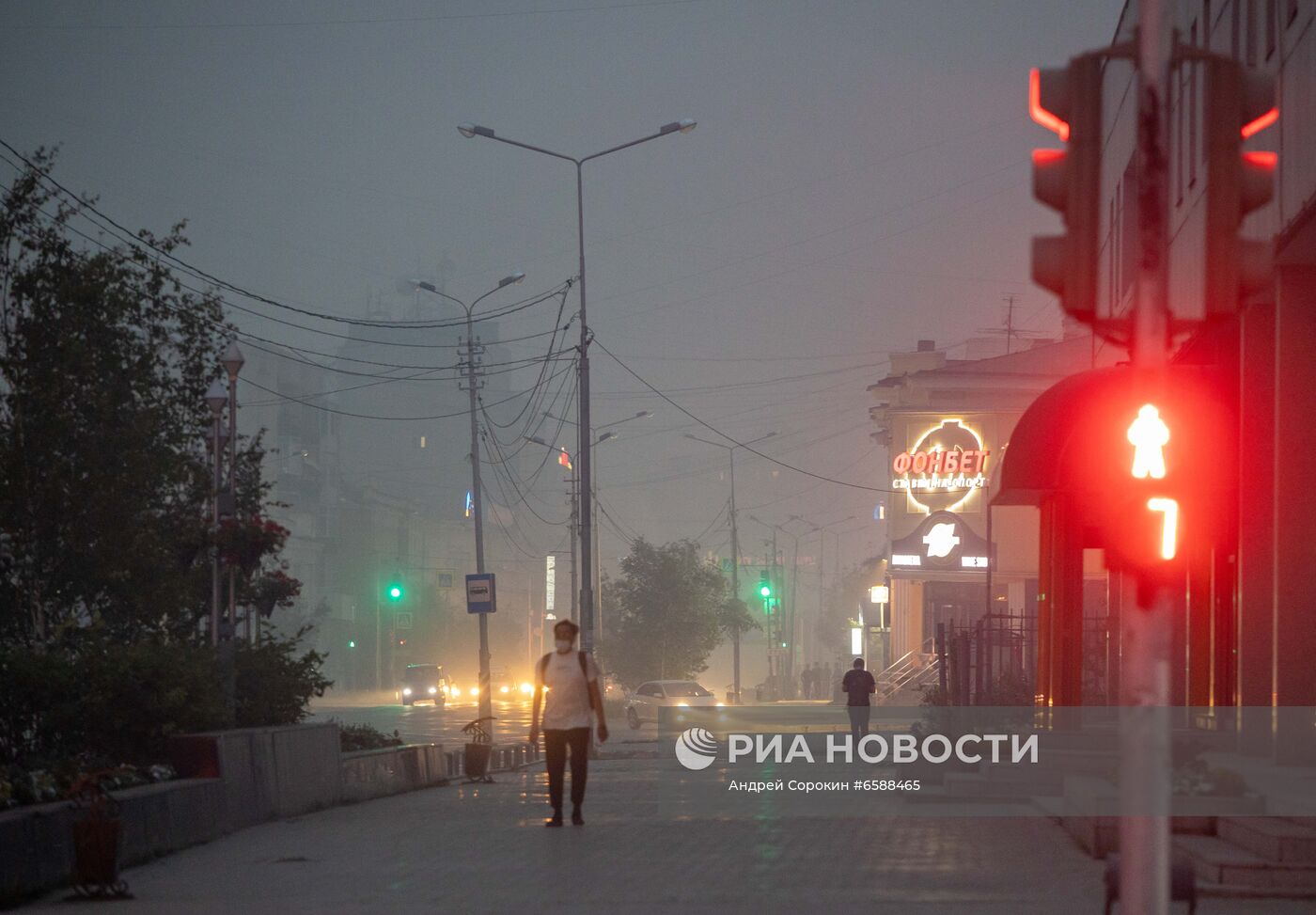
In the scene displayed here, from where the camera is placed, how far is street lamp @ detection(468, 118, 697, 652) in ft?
106

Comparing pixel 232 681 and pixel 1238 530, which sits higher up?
pixel 1238 530

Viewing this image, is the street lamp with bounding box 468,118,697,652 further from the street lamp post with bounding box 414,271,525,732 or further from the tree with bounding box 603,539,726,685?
the tree with bounding box 603,539,726,685

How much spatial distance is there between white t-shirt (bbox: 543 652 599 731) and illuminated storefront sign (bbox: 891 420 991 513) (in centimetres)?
4285

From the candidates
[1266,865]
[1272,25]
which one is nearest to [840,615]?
[1272,25]

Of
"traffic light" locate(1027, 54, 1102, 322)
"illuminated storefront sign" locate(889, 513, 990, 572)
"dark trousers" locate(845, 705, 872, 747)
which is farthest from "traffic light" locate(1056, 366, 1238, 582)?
"illuminated storefront sign" locate(889, 513, 990, 572)

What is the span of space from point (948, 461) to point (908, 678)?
7549mm

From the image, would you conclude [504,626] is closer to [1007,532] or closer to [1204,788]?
[1007,532]

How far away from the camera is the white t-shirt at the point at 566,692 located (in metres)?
13.4

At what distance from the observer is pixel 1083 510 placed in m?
20.0

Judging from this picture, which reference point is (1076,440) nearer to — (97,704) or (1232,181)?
(97,704)

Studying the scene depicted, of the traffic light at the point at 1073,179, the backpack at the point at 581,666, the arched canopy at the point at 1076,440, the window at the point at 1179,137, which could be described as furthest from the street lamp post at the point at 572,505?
the traffic light at the point at 1073,179

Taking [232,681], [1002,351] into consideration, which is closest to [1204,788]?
[232,681]

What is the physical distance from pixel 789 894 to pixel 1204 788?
344 cm

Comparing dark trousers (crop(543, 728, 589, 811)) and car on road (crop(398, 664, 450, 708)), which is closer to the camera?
dark trousers (crop(543, 728, 589, 811))
